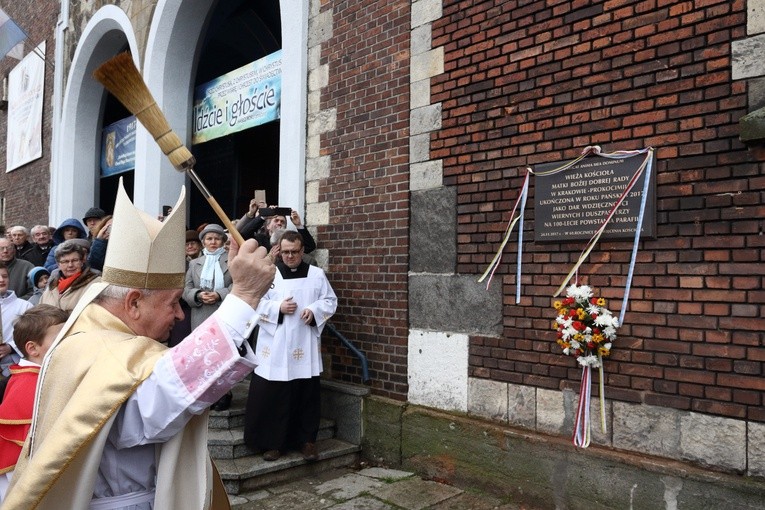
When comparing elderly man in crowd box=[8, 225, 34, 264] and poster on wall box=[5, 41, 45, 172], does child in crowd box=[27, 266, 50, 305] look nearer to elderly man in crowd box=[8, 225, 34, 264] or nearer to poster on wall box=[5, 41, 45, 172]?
elderly man in crowd box=[8, 225, 34, 264]

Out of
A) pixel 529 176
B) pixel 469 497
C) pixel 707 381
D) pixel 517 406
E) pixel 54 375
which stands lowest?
pixel 469 497

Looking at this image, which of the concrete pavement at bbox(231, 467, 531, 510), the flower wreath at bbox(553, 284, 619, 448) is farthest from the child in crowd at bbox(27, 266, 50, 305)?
the flower wreath at bbox(553, 284, 619, 448)

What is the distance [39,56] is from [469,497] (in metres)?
12.3

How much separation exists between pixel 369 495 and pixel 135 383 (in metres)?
3.40

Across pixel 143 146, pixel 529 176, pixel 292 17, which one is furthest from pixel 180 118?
pixel 529 176

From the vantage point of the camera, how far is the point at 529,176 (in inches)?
181

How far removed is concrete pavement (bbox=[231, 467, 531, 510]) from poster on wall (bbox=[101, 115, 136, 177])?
719cm

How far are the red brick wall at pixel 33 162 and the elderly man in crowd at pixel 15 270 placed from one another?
244 inches

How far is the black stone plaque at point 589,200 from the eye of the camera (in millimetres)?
4016

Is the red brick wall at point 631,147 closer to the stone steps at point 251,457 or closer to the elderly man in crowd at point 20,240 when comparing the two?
the stone steps at point 251,457

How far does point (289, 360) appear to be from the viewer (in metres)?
5.34

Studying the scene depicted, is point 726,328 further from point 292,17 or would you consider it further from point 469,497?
point 292,17

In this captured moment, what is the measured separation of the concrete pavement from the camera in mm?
4613

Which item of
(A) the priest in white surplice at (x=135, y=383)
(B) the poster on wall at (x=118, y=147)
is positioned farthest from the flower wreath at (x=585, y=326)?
(B) the poster on wall at (x=118, y=147)
